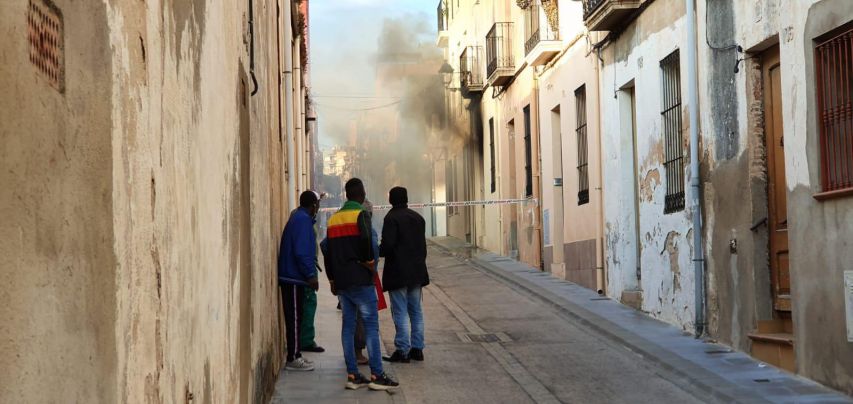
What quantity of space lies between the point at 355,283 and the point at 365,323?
1.25 feet

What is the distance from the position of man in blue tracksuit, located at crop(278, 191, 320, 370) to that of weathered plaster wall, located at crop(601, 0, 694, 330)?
16.5 ft

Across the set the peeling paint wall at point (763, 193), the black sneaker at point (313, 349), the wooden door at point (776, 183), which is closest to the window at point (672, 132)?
the peeling paint wall at point (763, 193)

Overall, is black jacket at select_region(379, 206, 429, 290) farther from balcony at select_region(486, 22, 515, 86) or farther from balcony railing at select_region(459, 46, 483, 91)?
balcony railing at select_region(459, 46, 483, 91)

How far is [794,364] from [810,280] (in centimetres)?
91

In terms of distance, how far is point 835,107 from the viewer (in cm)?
915

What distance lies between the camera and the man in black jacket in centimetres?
1088

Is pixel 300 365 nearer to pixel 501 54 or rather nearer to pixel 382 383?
pixel 382 383

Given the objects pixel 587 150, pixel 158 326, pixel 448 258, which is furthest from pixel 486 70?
pixel 158 326

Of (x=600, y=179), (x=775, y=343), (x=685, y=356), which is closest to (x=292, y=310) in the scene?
(x=685, y=356)

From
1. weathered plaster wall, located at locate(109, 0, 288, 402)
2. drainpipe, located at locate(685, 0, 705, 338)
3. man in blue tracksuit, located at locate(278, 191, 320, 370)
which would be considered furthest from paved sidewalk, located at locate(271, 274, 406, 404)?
drainpipe, located at locate(685, 0, 705, 338)

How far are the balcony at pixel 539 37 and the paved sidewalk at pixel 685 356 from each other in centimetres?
456

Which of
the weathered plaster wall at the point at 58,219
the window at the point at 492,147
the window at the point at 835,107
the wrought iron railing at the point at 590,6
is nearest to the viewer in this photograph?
the weathered plaster wall at the point at 58,219

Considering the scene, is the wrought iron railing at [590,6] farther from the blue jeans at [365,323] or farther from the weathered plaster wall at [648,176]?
the blue jeans at [365,323]

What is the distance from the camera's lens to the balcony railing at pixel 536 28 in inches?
815
